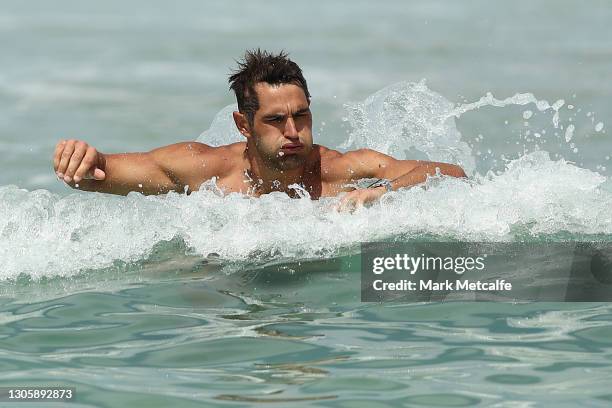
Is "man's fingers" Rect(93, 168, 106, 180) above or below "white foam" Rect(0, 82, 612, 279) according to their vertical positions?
above

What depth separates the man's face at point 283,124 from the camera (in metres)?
7.18

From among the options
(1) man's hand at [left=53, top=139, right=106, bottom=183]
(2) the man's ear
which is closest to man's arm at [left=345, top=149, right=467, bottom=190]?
(2) the man's ear

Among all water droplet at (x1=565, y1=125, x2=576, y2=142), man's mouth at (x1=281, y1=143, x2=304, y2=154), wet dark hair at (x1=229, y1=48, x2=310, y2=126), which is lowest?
man's mouth at (x1=281, y1=143, x2=304, y2=154)

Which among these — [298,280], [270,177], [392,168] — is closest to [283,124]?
[270,177]

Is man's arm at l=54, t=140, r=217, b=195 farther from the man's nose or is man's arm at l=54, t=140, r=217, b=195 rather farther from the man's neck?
the man's nose

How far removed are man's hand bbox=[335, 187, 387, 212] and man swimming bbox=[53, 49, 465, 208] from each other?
17cm

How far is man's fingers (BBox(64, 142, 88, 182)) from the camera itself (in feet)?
22.5

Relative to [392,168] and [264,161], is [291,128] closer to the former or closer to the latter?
[264,161]

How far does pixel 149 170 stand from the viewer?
24.6 feet

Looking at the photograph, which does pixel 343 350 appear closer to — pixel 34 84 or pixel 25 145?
pixel 25 145

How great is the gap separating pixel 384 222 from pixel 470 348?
5.91ft

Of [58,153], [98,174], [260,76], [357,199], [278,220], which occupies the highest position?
[260,76]

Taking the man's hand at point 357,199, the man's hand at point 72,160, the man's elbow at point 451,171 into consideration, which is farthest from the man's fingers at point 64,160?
the man's elbow at point 451,171

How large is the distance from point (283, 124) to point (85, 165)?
1184mm
